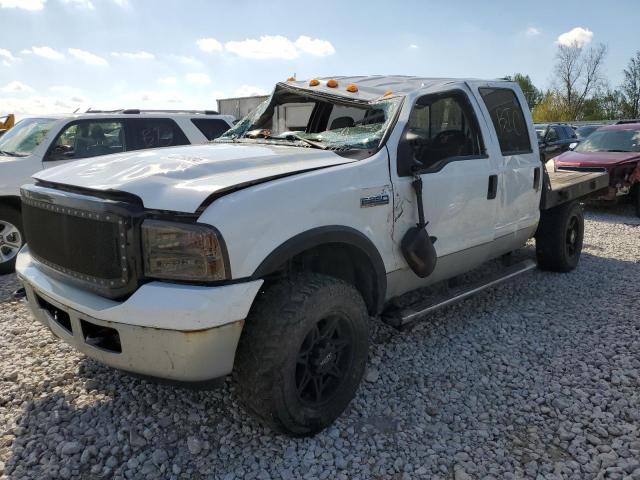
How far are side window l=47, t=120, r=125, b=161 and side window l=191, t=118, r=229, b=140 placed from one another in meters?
1.08

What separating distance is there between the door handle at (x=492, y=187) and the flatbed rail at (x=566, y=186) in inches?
46.9

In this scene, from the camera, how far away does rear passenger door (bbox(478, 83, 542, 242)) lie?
4.26 m

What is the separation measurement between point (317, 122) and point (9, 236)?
400 centimetres

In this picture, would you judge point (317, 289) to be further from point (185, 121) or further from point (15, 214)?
point (185, 121)

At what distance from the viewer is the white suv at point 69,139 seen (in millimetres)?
5922

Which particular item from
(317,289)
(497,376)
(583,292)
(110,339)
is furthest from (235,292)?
(583,292)

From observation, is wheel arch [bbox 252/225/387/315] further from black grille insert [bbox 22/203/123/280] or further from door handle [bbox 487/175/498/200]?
door handle [bbox 487/175/498/200]

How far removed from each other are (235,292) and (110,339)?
0.70 meters

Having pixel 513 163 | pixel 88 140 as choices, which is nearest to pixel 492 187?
pixel 513 163

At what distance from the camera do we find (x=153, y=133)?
23.0 ft

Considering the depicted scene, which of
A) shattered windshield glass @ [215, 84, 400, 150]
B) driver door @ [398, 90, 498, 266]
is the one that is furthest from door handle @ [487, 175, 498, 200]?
shattered windshield glass @ [215, 84, 400, 150]

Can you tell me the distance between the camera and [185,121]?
7.29 metres

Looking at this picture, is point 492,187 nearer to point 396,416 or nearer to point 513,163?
point 513,163

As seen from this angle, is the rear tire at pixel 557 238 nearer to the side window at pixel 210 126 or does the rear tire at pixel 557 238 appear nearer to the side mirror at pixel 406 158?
the side mirror at pixel 406 158
